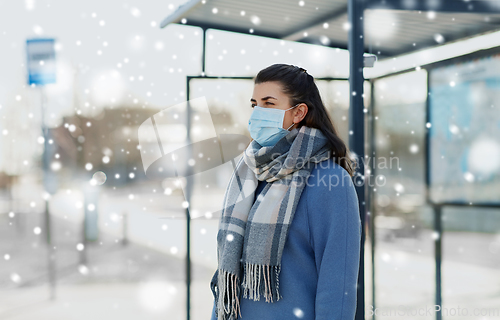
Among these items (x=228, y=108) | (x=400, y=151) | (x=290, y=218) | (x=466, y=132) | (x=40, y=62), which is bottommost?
(x=290, y=218)

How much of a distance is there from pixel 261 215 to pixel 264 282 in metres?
0.22

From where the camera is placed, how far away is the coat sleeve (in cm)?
115

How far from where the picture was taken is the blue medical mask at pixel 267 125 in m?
1.41

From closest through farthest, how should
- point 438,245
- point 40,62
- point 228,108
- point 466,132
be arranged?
point 466,132 → point 438,245 → point 228,108 → point 40,62

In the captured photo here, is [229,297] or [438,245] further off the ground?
[229,297]

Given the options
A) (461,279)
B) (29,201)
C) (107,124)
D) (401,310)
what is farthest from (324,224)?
(29,201)

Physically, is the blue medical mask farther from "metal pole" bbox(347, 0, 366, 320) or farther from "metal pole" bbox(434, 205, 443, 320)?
"metal pole" bbox(434, 205, 443, 320)

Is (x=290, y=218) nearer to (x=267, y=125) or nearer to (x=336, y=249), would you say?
(x=336, y=249)

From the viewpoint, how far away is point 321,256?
1.21 meters

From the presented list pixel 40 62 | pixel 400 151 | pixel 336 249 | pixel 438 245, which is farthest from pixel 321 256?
pixel 40 62

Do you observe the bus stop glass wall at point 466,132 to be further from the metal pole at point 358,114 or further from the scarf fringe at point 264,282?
the scarf fringe at point 264,282

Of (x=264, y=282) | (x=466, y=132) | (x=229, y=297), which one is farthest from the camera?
(x=466, y=132)

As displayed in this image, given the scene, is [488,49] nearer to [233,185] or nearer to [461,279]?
[233,185]

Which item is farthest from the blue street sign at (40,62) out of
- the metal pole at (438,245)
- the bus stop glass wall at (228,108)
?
the metal pole at (438,245)
